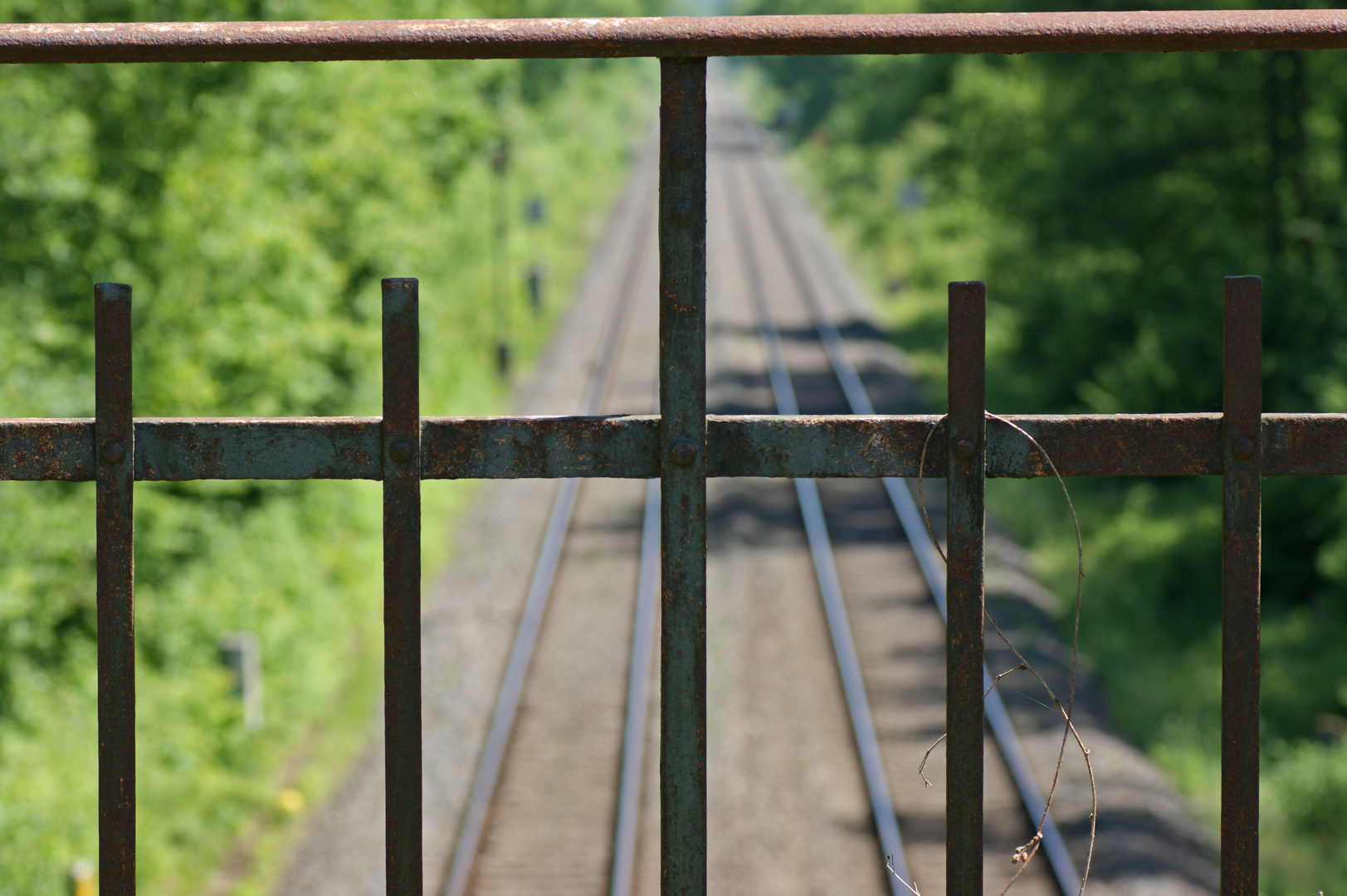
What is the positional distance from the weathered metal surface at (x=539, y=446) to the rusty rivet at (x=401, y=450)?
23 millimetres

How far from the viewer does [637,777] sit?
10531 mm

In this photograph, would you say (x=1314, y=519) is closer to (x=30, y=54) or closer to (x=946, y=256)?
(x=30, y=54)

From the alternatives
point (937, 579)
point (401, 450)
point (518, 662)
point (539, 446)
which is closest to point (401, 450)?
Answer: point (401, 450)

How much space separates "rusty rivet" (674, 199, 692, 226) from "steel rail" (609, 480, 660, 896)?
8.00 metres

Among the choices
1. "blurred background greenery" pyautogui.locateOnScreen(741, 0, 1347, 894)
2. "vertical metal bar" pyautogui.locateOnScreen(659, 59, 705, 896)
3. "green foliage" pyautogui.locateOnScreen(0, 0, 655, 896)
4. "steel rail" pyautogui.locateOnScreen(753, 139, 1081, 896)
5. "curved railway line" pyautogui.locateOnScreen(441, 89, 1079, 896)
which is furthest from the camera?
"blurred background greenery" pyautogui.locateOnScreen(741, 0, 1347, 894)

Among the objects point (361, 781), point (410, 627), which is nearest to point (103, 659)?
point (410, 627)

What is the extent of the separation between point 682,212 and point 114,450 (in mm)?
819

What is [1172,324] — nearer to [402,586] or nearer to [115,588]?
[402,586]

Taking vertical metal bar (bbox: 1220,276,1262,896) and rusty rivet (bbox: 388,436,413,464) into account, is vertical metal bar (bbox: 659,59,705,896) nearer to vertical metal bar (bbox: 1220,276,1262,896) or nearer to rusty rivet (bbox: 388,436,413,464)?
rusty rivet (bbox: 388,436,413,464)

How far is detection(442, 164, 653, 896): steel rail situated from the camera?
31.6 ft

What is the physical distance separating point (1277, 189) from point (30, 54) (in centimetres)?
2034

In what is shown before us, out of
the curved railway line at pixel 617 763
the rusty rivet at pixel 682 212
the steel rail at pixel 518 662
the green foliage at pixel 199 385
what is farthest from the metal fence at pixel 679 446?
the green foliage at pixel 199 385

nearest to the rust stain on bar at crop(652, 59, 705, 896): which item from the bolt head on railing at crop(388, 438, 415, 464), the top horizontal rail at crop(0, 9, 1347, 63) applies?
the top horizontal rail at crop(0, 9, 1347, 63)

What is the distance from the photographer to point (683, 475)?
1.71m
